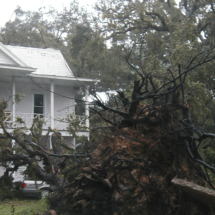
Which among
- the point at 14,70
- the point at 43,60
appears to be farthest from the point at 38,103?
the point at 14,70

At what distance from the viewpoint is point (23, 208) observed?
931cm

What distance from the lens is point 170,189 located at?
5.21 meters

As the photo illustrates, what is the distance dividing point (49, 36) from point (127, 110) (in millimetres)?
29427

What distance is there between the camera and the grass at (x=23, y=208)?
25.5 ft

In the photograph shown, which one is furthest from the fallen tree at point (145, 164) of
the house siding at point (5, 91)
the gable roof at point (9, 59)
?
the house siding at point (5, 91)

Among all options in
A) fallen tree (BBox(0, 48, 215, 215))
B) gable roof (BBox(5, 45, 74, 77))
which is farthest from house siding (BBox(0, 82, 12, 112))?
fallen tree (BBox(0, 48, 215, 215))

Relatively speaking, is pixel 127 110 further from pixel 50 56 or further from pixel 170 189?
pixel 50 56

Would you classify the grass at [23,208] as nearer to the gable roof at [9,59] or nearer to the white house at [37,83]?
the white house at [37,83]

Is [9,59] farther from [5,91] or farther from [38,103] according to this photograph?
[38,103]

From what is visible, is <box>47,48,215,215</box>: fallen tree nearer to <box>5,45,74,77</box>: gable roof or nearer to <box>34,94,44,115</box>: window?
<box>5,45,74,77</box>: gable roof

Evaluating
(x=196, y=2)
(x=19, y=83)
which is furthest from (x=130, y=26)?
(x=19, y=83)

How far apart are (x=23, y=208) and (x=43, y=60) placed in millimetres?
10421

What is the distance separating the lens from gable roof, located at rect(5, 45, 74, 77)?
17125 millimetres

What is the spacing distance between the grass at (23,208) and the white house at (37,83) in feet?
17.2
